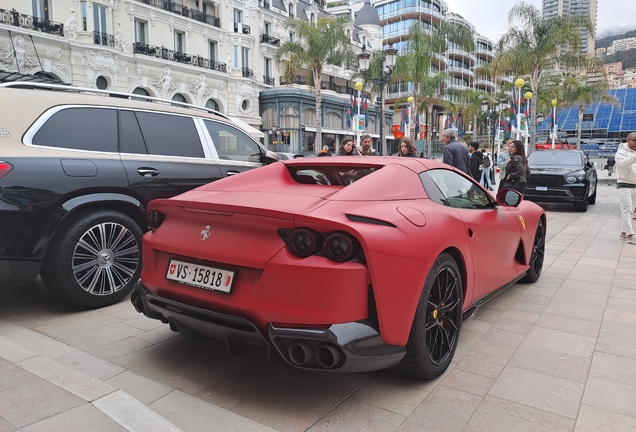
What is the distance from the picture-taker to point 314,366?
2.48 m

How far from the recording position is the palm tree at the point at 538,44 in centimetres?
2733

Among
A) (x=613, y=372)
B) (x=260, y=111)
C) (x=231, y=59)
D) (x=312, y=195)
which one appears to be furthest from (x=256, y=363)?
(x=260, y=111)

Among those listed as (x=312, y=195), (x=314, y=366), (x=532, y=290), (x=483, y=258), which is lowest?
(x=532, y=290)

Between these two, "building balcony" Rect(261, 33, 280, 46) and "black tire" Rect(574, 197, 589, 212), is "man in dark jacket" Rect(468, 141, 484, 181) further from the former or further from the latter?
"building balcony" Rect(261, 33, 280, 46)

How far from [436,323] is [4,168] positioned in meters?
3.38

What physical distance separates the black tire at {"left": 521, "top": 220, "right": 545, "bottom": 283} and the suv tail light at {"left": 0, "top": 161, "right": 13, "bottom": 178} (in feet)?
16.8

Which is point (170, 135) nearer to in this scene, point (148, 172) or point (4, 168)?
point (148, 172)

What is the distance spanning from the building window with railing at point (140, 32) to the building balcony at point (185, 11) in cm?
137

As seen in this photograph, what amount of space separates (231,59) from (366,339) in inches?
1508

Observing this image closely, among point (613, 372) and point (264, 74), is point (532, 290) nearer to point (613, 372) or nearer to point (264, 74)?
point (613, 372)

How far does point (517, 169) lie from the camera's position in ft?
26.5

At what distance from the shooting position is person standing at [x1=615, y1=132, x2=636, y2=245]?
8242 mm

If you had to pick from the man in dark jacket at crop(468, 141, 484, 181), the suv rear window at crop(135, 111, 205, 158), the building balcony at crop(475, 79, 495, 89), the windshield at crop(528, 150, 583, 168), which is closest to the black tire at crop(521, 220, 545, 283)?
the suv rear window at crop(135, 111, 205, 158)

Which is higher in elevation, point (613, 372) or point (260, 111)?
point (260, 111)
